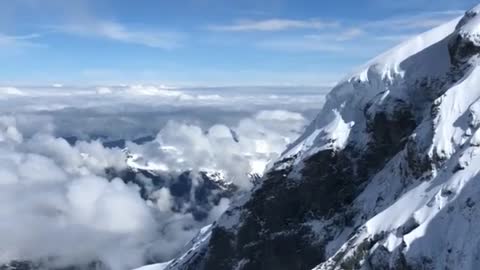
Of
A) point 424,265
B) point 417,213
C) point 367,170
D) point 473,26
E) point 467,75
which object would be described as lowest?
point 424,265

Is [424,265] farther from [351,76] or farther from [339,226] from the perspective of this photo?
[351,76]

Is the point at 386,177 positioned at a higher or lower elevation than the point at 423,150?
lower

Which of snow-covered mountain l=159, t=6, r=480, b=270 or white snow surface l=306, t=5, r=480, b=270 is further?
snow-covered mountain l=159, t=6, r=480, b=270

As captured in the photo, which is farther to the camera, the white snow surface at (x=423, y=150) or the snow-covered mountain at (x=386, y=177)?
the snow-covered mountain at (x=386, y=177)

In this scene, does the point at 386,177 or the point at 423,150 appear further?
the point at 386,177

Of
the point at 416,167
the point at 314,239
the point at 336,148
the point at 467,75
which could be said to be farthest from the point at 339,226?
the point at 467,75

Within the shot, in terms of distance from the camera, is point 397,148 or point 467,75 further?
point 397,148

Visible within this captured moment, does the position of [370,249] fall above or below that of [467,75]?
below

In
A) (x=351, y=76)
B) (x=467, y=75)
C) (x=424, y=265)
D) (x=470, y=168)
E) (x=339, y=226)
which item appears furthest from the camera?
(x=351, y=76)
